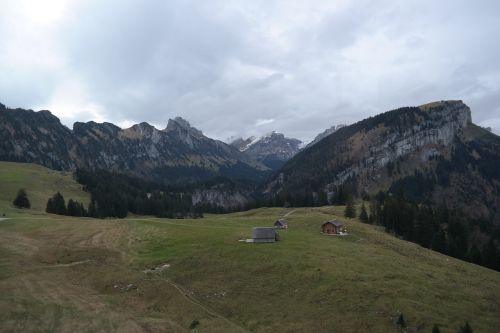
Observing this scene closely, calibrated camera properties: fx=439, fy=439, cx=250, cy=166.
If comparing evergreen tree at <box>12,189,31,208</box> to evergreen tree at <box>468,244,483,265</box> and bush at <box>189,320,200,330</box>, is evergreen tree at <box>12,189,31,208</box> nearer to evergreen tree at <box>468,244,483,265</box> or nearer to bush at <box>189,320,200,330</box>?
bush at <box>189,320,200,330</box>

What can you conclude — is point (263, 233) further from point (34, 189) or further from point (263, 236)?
point (34, 189)

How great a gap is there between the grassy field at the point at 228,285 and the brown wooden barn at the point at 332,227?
7.90m

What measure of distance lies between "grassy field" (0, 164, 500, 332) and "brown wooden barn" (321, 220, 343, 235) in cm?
790

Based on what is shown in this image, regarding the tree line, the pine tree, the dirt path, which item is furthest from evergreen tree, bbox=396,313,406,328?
the pine tree

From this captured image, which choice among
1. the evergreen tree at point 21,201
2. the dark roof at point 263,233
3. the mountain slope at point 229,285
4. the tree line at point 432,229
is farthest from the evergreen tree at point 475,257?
the evergreen tree at point 21,201

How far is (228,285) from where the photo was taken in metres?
62.0

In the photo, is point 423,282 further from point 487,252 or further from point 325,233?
point 487,252

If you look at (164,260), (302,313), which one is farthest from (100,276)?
(302,313)

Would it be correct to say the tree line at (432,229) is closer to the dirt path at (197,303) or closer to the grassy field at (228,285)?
the grassy field at (228,285)

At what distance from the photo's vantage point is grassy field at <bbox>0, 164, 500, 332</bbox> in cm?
4966

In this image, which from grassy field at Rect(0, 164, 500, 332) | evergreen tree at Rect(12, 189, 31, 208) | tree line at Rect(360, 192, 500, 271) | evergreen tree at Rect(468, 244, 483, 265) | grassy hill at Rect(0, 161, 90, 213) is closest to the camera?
grassy field at Rect(0, 164, 500, 332)

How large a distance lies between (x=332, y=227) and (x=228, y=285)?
4359 cm

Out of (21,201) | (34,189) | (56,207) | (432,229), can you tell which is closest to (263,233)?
(432,229)

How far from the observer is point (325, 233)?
99812mm
